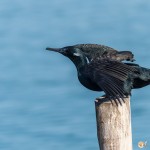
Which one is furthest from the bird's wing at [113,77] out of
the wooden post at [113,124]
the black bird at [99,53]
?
the black bird at [99,53]

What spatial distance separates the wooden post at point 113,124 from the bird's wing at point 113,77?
0.11 metres

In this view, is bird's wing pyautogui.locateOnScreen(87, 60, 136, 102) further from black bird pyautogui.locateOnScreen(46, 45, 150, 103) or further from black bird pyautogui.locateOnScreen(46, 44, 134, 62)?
black bird pyautogui.locateOnScreen(46, 44, 134, 62)

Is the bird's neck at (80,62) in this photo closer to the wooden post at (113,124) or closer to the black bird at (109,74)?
the black bird at (109,74)

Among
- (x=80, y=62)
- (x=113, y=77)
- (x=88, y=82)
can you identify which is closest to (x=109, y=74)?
(x=113, y=77)

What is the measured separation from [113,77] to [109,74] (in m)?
0.06

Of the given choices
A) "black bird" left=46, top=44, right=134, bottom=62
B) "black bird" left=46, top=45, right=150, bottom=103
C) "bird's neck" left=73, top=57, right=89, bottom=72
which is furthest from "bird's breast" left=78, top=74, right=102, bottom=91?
"black bird" left=46, top=44, right=134, bottom=62

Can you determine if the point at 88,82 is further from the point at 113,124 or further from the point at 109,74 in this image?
the point at 113,124

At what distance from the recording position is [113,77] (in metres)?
9.93

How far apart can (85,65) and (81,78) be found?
0.51 feet

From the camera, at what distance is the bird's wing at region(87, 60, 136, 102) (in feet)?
32.1

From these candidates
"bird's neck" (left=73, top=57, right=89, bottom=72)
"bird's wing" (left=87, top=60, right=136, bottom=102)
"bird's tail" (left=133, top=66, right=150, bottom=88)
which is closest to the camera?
"bird's wing" (left=87, top=60, right=136, bottom=102)

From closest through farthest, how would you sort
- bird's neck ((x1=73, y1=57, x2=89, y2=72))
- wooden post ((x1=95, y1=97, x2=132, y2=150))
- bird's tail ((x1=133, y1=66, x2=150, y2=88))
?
wooden post ((x1=95, y1=97, x2=132, y2=150)) → bird's tail ((x1=133, y1=66, x2=150, y2=88)) → bird's neck ((x1=73, y1=57, x2=89, y2=72))

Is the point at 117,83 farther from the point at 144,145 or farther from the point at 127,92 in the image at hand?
the point at 144,145

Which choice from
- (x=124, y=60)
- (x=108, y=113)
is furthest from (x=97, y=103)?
(x=124, y=60)
